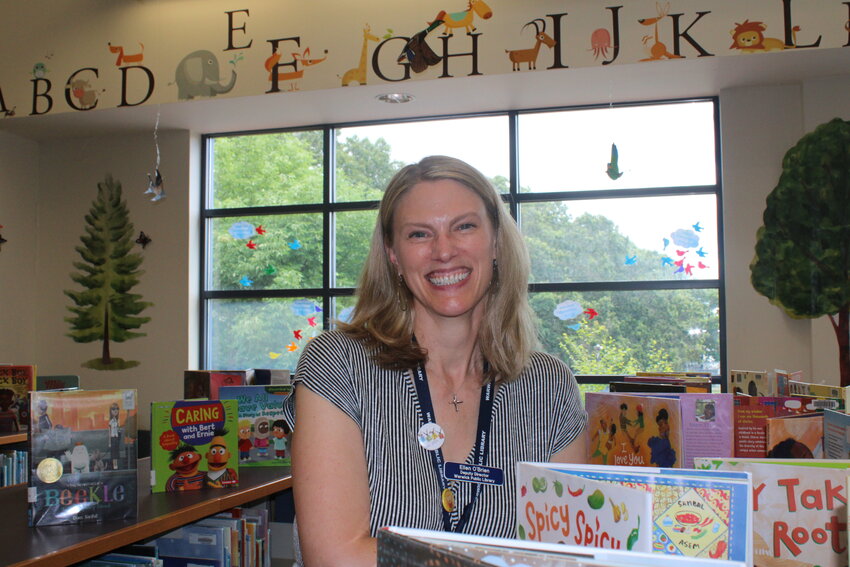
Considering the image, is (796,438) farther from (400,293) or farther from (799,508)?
(400,293)

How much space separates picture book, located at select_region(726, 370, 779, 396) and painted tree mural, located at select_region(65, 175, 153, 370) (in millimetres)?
4871

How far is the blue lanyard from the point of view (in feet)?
4.99

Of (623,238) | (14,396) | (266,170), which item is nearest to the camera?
(14,396)

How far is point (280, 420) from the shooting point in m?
3.27

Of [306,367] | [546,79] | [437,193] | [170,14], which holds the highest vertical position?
[170,14]

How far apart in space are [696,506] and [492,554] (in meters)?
0.45

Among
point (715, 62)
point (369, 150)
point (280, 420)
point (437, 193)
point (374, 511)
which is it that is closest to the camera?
point (374, 511)

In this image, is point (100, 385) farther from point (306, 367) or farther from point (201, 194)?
point (306, 367)

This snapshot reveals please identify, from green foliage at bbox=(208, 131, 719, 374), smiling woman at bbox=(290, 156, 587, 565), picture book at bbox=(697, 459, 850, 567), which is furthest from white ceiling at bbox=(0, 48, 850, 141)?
picture book at bbox=(697, 459, 850, 567)

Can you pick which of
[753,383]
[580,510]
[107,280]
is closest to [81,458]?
[580,510]

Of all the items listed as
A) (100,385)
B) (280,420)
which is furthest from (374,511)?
(100,385)

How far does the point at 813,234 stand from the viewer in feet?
17.3

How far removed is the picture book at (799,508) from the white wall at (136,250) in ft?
19.1

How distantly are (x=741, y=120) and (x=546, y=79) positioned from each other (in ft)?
5.02
